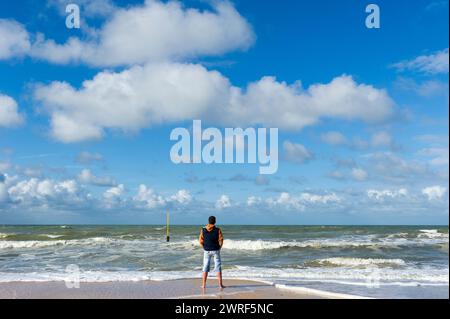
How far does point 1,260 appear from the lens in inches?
883

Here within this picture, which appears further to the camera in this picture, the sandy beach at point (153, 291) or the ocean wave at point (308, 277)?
the ocean wave at point (308, 277)

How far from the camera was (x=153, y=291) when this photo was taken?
11562 millimetres

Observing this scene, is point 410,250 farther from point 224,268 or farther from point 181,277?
point 181,277

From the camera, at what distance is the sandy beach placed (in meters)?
10.7

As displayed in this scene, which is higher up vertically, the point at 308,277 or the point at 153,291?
the point at 153,291

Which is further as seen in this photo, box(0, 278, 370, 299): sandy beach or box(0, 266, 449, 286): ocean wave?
box(0, 266, 449, 286): ocean wave

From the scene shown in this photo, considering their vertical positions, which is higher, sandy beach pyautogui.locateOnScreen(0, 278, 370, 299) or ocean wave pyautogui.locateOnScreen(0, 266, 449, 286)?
sandy beach pyautogui.locateOnScreen(0, 278, 370, 299)

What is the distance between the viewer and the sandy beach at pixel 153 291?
10.7 metres

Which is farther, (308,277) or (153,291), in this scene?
(308,277)

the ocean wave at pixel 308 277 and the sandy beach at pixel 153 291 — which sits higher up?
the sandy beach at pixel 153 291
